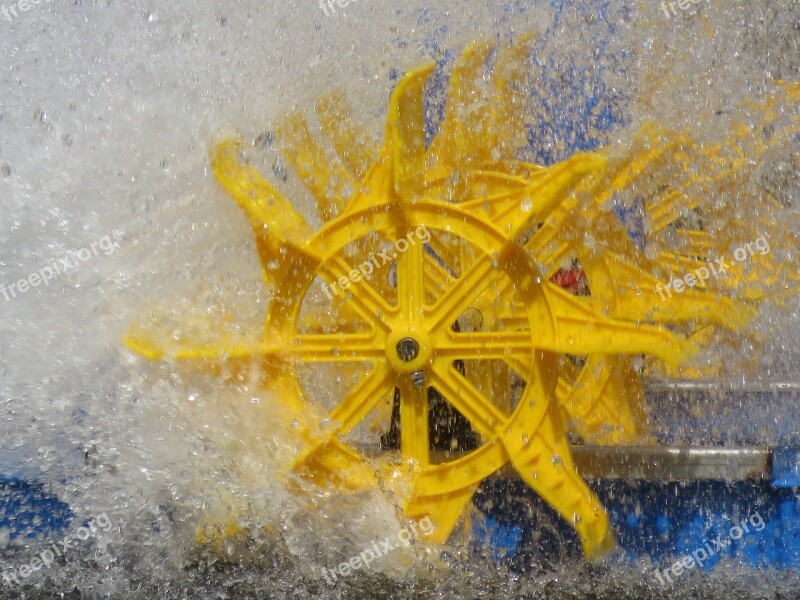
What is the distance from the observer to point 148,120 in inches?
148

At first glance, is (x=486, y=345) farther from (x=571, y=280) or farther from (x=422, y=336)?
(x=571, y=280)

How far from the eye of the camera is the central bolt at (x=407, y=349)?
9.05 ft

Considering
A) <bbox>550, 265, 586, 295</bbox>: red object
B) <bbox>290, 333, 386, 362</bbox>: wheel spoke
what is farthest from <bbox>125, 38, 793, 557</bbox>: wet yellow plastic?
<bbox>550, 265, 586, 295</bbox>: red object

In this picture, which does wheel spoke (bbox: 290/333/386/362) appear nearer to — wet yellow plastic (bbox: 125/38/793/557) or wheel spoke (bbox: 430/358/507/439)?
wet yellow plastic (bbox: 125/38/793/557)

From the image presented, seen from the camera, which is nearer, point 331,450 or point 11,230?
point 331,450

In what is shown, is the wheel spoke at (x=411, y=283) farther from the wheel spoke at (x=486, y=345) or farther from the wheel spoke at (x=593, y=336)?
the wheel spoke at (x=593, y=336)

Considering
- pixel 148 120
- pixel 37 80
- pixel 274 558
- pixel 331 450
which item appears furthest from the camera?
pixel 37 80

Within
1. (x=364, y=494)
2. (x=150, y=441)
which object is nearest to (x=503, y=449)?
(x=364, y=494)

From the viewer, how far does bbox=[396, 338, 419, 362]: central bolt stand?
9.05ft

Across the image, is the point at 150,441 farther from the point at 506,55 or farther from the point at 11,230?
the point at 506,55

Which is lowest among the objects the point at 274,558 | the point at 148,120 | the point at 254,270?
the point at 274,558

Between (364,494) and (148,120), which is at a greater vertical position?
(148,120)

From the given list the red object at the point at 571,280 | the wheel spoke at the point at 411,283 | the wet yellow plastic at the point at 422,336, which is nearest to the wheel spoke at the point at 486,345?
the wet yellow plastic at the point at 422,336

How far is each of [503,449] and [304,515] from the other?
63cm
